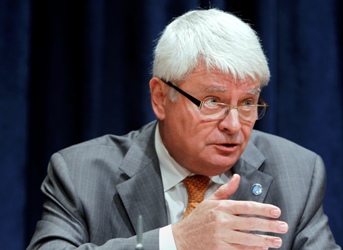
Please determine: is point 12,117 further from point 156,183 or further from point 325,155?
point 325,155

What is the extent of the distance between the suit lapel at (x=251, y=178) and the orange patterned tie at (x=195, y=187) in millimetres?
124

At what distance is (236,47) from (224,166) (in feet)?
1.33

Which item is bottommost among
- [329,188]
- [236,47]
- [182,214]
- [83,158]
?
[329,188]

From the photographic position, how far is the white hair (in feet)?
7.35

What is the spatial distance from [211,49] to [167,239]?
0.66m

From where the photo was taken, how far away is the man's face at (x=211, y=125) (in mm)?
2240

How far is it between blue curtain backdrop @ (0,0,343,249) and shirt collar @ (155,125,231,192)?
620 millimetres

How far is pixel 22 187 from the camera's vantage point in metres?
2.97

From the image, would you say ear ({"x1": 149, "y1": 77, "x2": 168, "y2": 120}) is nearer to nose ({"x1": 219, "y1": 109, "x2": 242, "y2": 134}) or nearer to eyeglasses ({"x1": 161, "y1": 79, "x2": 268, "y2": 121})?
eyeglasses ({"x1": 161, "y1": 79, "x2": 268, "y2": 121})

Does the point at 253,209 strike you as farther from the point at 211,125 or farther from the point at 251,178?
the point at 251,178

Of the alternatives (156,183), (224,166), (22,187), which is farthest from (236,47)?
(22,187)

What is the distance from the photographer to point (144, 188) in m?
2.39

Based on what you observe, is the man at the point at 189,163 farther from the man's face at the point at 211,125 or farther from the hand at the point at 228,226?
the hand at the point at 228,226

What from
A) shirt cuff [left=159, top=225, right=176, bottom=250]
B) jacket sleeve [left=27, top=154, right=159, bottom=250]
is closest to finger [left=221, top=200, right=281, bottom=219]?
shirt cuff [left=159, top=225, right=176, bottom=250]
